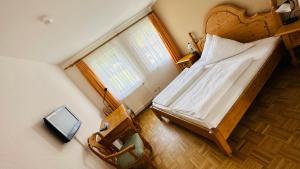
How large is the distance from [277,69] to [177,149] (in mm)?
1964

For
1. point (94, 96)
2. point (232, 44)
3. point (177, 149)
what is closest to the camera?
point (177, 149)

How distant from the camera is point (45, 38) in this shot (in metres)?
2.55

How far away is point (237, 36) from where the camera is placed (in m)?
3.39

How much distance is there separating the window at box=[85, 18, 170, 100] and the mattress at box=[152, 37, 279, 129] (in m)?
2.33

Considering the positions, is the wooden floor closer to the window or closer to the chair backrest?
the chair backrest

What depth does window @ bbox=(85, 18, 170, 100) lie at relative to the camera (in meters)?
4.83

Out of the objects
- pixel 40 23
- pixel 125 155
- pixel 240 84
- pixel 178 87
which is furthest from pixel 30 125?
pixel 240 84

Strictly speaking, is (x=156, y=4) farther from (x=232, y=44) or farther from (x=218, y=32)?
(x=232, y=44)

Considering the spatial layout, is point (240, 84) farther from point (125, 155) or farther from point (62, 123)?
point (62, 123)

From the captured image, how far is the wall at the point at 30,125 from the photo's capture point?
1.81 meters

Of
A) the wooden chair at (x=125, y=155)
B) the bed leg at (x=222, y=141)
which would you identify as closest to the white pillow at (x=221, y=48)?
the bed leg at (x=222, y=141)

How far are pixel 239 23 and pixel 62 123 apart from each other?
3.06 m

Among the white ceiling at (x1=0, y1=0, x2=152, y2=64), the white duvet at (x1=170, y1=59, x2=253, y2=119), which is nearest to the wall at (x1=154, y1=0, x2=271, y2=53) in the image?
the white duvet at (x1=170, y1=59, x2=253, y2=119)

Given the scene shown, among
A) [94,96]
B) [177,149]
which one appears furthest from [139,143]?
[94,96]
